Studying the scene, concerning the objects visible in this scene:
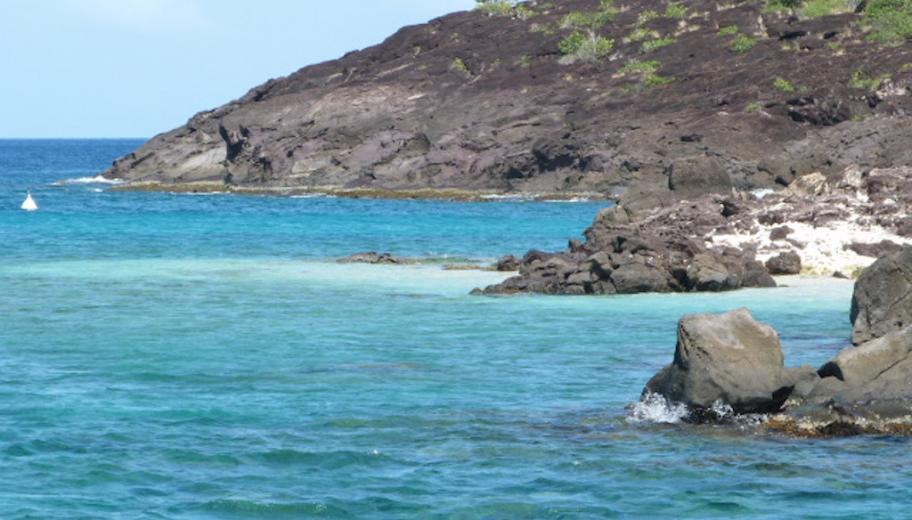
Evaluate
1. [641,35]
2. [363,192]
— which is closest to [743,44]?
[641,35]

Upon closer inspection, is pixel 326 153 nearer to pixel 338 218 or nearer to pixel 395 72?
pixel 395 72

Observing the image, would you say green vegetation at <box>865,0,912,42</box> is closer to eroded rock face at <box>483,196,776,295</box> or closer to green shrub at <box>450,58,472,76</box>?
green shrub at <box>450,58,472,76</box>

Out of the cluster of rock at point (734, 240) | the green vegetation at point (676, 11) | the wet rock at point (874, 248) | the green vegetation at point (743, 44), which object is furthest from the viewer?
the green vegetation at point (676, 11)

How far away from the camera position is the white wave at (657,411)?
61.7ft

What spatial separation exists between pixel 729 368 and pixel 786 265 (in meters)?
19.7

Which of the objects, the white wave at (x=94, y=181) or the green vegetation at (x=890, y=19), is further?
the white wave at (x=94, y=181)

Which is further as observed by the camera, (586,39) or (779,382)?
(586,39)

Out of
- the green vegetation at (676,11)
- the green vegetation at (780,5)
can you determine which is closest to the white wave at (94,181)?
the green vegetation at (676,11)

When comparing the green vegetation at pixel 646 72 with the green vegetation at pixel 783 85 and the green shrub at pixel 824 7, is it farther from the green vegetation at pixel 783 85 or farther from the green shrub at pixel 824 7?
the green shrub at pixel 824 7

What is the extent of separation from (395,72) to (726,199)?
189 ft

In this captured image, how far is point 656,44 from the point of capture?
95.2 m

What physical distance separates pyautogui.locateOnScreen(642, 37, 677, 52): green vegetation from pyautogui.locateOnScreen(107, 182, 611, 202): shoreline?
60.7 ft

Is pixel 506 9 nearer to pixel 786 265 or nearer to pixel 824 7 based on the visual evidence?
pixel 824 7

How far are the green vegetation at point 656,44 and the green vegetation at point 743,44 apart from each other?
4.36 meters
